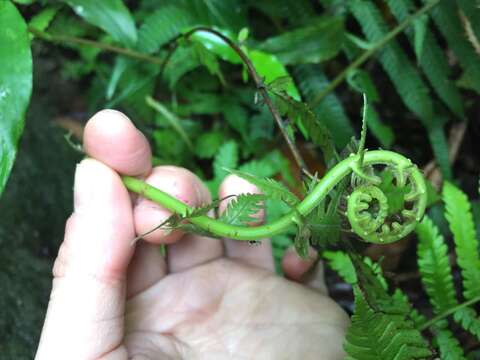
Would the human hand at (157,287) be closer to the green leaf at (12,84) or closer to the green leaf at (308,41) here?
the green leaf at (12,84)

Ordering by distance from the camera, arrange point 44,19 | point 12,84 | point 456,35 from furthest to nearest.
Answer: point 44,19 → point 456,35 → point 12,84

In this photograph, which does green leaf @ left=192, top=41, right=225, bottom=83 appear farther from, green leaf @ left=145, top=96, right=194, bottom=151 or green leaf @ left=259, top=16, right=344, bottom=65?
green leaf @ left=145, top=96, right=194, bottom=151

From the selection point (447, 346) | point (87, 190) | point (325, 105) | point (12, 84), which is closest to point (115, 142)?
point (87, 190)

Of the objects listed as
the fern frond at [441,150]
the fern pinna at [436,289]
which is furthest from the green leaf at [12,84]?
the fern frond at [441,150]

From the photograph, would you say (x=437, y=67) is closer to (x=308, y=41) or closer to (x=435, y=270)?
(x=308, y=41)

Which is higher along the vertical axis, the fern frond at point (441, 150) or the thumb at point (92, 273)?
the thumb at point (92, 273)
